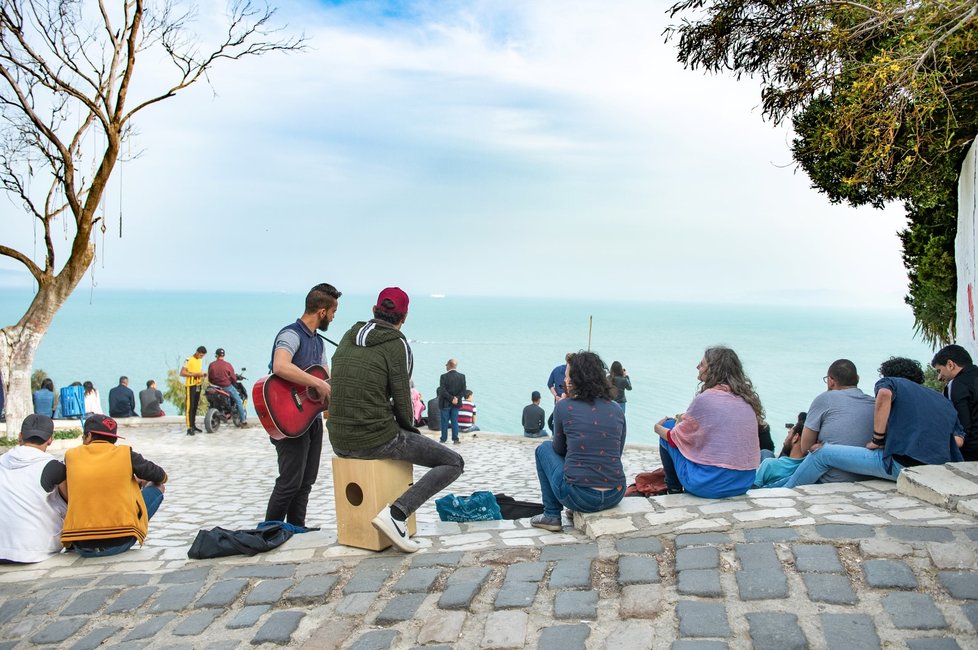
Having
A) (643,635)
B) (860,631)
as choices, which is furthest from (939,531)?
(643,635)

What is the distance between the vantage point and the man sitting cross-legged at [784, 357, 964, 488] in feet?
18.9

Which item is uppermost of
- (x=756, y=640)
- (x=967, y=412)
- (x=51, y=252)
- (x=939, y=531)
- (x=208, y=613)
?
(x=51, y=252)

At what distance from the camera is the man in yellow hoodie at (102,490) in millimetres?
5414

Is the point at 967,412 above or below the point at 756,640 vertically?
above

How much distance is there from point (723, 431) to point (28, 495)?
16.0ft

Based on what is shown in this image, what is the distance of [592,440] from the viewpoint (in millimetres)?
5414

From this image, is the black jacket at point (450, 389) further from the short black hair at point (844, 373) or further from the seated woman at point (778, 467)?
the short black hair at point (844, 373)

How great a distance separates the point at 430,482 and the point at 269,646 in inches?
57.6

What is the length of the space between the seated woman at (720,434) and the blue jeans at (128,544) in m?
3.94

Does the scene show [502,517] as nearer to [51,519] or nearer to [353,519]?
[353,519]

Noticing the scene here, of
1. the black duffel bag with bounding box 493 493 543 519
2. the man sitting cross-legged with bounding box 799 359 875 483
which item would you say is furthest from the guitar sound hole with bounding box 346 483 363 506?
the man sitting cross-legged with bounding box 799 359 875 483

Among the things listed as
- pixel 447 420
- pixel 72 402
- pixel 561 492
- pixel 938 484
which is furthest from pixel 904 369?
pixel 72 402

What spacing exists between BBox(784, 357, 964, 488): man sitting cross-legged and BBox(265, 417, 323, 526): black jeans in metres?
4.16

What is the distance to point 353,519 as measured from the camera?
5.37 meters
